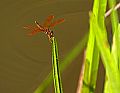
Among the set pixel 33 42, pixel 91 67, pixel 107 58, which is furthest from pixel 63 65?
pixel 33 42

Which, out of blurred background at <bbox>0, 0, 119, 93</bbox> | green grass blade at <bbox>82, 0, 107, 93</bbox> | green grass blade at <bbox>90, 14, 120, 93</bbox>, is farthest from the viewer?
blurred background at <bbox>0, 0, 119, 93</bbox>

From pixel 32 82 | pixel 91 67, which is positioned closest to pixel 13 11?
pixel 32 82

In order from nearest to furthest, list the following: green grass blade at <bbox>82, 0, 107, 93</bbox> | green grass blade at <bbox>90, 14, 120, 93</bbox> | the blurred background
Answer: green grass blade at <bbox>90, 14, 120, 93</bbox> < green grass blade at <bbox>82, 0, 107, 93</bbox> < the blurred background

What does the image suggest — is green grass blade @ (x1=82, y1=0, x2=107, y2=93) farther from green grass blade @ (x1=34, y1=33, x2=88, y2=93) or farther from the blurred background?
the blurred background

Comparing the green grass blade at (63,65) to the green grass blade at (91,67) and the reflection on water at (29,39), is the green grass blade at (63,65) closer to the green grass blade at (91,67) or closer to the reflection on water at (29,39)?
the green grass blade at (91,67)

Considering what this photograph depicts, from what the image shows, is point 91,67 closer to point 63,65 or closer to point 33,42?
point 63,65

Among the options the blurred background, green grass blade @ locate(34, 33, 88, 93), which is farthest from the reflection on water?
green grass blade @ locate(34, 33, 88, 93)

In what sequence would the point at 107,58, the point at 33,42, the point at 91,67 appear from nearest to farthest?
the point at 107,58
the point at 91,67
the point at 33,42

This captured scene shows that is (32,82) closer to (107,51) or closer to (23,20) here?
(23,20)
